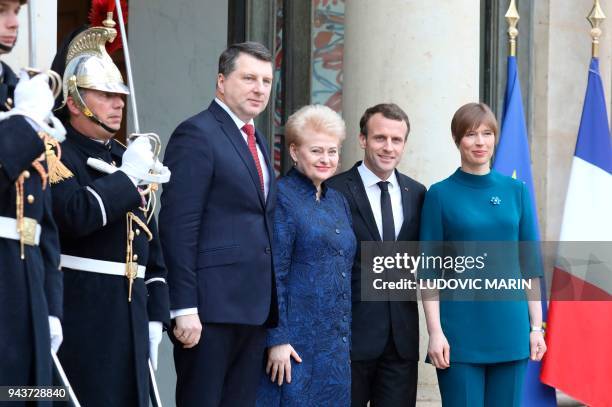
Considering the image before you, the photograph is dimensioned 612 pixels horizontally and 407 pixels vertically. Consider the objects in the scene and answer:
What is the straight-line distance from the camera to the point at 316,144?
544 cm

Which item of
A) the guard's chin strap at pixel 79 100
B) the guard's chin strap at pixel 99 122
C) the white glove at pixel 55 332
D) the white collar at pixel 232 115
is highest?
the white collar at pixel 232 115

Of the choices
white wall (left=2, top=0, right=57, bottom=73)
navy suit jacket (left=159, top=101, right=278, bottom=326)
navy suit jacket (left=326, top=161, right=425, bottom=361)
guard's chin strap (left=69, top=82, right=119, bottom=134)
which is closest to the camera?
guard's chin strap (left=69, top=82, right=119, bottom=134)

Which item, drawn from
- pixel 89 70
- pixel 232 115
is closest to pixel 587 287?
pixel 232 115

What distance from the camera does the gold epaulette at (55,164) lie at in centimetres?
430

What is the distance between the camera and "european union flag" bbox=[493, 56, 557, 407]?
6859 millimetres

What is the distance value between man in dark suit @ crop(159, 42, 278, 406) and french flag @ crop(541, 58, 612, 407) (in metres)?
2.25

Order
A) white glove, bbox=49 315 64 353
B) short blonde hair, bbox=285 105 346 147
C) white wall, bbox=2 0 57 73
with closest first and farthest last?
white glove, bbox=49 315 64 353, white wall, bbox=2 0 57 73, short blonde hair, bbox=285 105 346 147

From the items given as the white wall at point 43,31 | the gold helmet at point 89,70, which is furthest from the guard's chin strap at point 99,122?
the white wall at point 43,31

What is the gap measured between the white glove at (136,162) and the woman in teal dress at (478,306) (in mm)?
1636

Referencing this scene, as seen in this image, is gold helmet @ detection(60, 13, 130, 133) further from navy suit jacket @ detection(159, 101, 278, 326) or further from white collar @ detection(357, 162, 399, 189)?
white collar @ detection(357, 162, 399, 189)

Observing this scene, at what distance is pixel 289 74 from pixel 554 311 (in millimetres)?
2250

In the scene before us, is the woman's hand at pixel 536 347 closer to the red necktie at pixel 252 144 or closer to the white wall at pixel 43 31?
the red necktie at pixel 252 144

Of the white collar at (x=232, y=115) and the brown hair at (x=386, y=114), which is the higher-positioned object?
the brown hair at (x=386, y=114)

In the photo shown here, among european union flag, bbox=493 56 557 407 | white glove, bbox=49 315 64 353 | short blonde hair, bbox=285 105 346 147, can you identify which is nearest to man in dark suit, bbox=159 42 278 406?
short blonde hair, bbox=285 105 346 147
